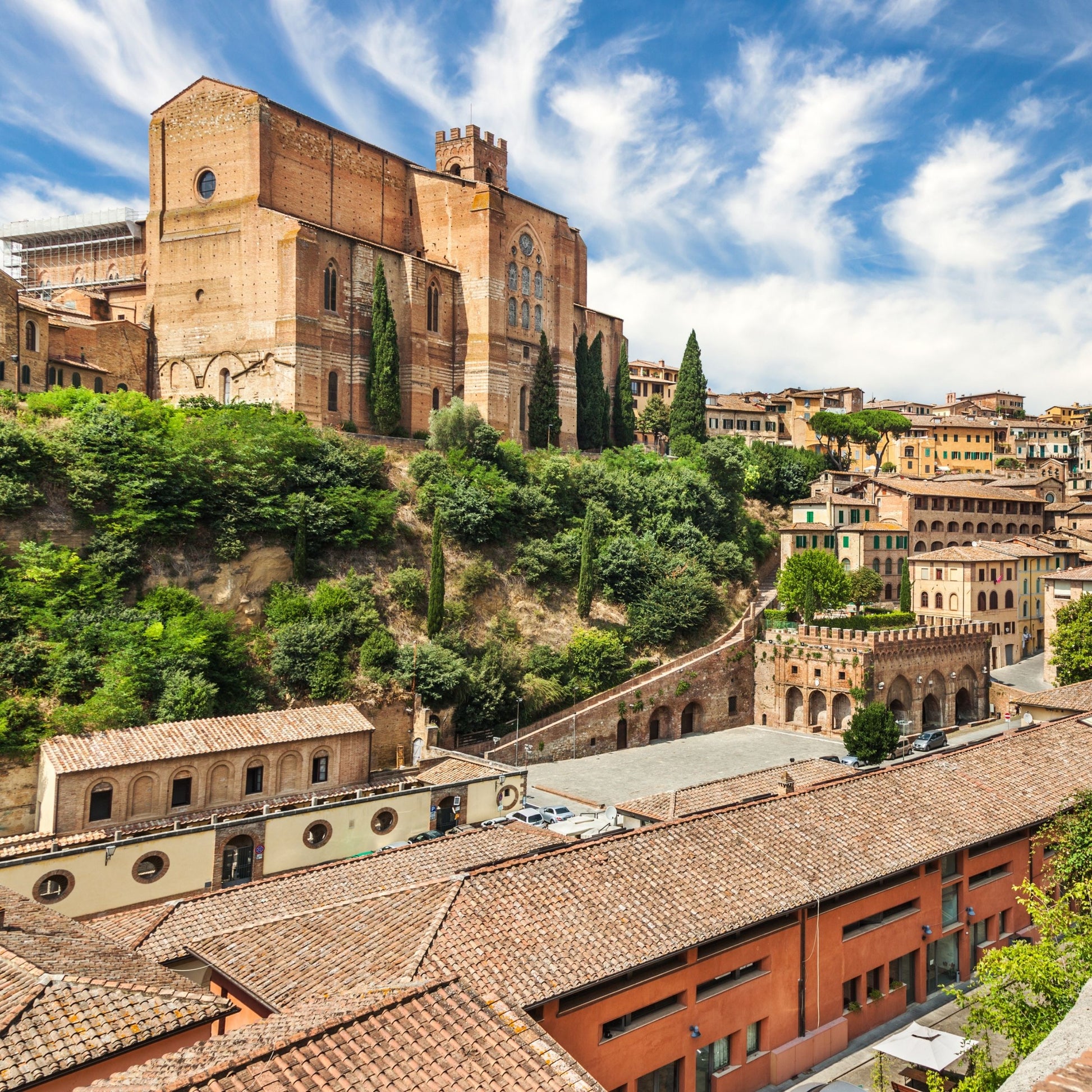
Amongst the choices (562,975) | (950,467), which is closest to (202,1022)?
(562,975)

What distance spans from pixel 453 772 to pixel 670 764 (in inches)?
459

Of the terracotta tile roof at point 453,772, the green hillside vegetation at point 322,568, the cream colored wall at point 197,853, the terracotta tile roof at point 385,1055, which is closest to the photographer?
the terracotta tile roof at point 385,1055

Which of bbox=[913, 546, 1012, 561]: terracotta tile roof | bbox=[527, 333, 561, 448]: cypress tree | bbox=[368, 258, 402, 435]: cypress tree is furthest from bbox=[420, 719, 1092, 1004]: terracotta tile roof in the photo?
bbox=[527, 333, 561, 448]: cypress tree

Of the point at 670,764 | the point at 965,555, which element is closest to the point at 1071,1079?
the point at 670,764

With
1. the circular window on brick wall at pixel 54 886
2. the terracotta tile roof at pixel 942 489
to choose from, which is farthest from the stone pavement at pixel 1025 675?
the circular window on brick wall at pixel 54 886

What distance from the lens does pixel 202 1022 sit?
11.0 metres

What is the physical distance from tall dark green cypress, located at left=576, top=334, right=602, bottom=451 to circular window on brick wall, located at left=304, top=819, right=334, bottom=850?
128 ft

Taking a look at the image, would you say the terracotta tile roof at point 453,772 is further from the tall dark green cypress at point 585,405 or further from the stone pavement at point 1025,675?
the tall dark green cypress at point 585,405

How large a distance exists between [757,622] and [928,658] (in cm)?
805

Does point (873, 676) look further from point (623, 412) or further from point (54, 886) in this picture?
point (54, 886)

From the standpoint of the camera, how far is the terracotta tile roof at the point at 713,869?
12.6 meters

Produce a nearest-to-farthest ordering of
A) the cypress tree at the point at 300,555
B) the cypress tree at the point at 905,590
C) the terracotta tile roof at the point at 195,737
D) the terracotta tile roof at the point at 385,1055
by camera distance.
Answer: the terracotta tile roof at the point at 385,1055, the terracotta tile roof at the point at 195,737, the cypress tree at the point at 300,555, the cypress tree at the point at 905,590

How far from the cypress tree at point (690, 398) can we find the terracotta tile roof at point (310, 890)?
153 ft

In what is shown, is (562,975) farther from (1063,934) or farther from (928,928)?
(928,928)
